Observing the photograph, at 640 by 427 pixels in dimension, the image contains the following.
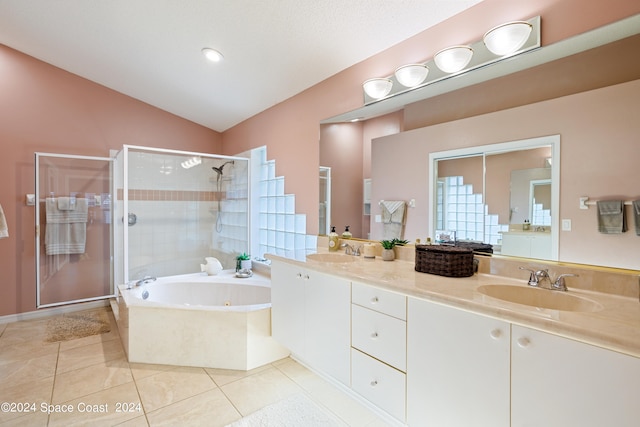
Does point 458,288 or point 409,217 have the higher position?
point 409,217

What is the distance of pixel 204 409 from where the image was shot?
1.86 meters

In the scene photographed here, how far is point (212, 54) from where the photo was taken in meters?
2.62

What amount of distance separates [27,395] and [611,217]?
3455mm

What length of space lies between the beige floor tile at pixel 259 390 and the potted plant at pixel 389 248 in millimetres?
1099

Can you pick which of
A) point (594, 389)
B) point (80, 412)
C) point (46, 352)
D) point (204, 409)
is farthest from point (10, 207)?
point (594, 389)

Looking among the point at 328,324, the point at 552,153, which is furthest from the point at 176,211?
the point at 552,153

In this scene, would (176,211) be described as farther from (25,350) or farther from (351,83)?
(351,83)

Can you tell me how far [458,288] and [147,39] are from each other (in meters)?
3.07

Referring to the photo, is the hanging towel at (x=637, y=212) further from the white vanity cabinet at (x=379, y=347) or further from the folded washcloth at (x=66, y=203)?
the folded washcloth at (x=66, y=203)

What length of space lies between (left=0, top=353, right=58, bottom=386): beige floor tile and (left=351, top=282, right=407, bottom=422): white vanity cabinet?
2320 mm

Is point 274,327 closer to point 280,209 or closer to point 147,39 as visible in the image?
point 280,209

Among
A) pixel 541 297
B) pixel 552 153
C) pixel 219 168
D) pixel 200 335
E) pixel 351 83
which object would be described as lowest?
pixel 200 335

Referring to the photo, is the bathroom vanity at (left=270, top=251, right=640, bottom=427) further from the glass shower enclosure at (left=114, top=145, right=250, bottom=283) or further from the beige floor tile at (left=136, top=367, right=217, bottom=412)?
the glass shower enclosure at (left=114, top=145, right=250, bottom=283)

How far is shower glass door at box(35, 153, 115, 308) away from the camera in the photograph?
3.32 meters
